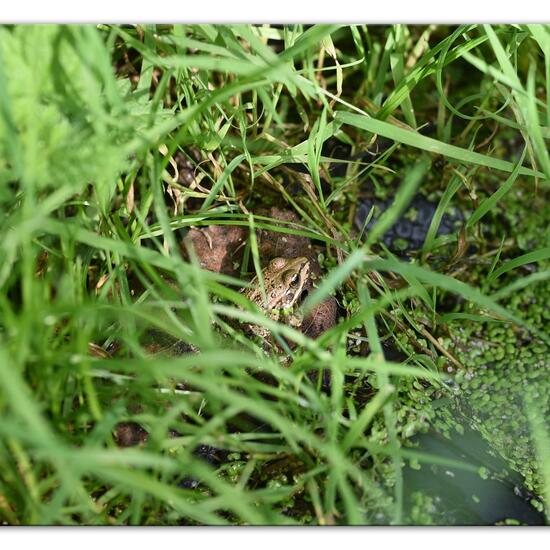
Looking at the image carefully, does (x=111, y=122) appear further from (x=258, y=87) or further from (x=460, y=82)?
(x=460, y=82)

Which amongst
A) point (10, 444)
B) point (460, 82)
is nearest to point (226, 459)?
point (10, 444)

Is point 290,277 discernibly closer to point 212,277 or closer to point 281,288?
point 281,288
